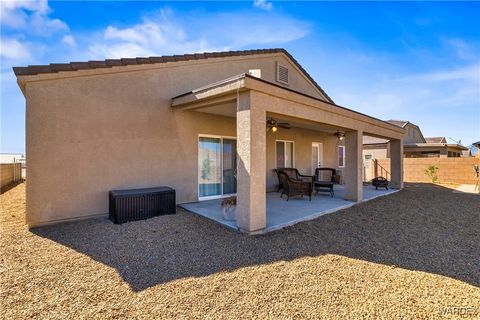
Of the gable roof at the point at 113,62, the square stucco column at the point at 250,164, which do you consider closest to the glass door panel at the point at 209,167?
the gable roof at the point at 113,62

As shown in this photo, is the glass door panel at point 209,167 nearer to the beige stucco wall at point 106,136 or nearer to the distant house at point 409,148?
the beige stucco wall at point 106,136

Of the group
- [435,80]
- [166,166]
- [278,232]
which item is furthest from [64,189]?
[435,80]

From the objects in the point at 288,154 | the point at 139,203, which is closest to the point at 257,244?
the point at 139,203

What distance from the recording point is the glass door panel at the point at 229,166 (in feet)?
30.3

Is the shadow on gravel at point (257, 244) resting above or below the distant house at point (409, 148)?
below

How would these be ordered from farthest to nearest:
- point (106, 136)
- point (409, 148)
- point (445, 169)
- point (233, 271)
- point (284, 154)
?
point (409, 148) < point (445, 169) < point (284, 154) < point (106, 136) < point (233, 271)

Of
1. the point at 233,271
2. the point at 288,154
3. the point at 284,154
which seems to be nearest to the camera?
the point at 233,271

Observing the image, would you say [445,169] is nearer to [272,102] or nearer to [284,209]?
[284,209]

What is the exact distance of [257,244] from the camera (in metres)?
4.93

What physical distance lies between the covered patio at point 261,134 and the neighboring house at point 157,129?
3 centimetres

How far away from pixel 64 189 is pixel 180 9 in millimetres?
6520

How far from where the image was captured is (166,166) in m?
7.62

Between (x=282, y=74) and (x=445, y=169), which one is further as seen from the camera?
(x=445, y=169)

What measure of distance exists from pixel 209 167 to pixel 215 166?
258 mm
